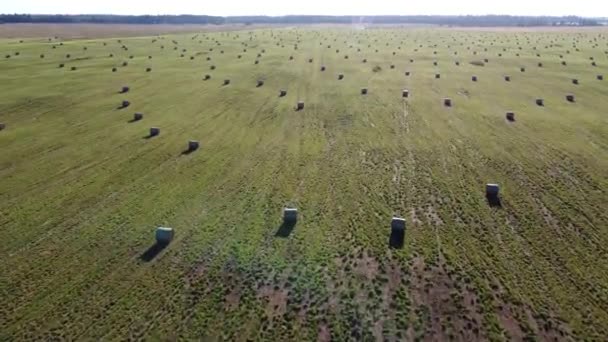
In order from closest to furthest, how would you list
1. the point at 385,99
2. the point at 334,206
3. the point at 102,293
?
the point at 102,293, the point at 334,206, the point at 385,99

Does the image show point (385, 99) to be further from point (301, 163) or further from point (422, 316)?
point (422, 316)

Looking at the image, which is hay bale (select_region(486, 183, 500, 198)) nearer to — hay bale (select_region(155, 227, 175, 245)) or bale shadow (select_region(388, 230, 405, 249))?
bale shadow (select_region(388, 230, 405, 249))

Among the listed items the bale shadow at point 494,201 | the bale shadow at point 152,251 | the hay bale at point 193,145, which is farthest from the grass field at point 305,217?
the hay bale at point 193,145

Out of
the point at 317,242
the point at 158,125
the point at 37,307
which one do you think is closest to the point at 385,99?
the point at 158,125

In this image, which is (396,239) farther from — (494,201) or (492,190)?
(492,190)

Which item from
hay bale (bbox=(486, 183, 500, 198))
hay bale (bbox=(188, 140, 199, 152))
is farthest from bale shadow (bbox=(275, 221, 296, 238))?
hay bale (bbox=(188, 140, 199, 152))

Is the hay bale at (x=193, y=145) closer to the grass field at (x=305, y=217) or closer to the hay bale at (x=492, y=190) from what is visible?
the grass field at (x=305, y=217)

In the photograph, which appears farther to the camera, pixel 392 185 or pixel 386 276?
pixel 392 185
